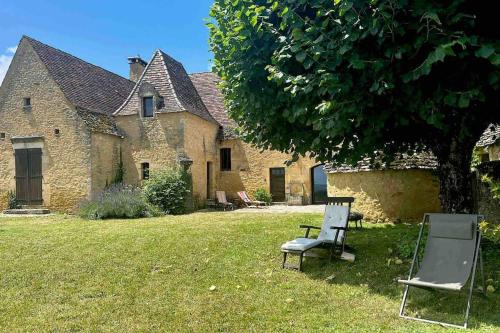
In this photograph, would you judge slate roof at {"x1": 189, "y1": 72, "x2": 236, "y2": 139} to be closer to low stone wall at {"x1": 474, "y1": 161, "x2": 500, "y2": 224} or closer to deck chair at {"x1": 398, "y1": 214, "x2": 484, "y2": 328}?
low stone wall at {"x1": 474, "y1": 161, "x2": 500, "y2": 224}

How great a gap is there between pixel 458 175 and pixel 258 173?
15.2m

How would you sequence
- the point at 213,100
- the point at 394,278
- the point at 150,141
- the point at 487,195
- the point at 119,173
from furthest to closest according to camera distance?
the point at 213,100 → the point at 119,173 → the point at 150,141 → the point at 487,195 → the point at 394,278

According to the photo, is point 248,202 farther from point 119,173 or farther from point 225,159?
point 119,173

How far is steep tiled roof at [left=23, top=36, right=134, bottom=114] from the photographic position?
61.3 feet

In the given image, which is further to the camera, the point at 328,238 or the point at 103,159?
the point at 103,159

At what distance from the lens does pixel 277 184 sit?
21.8 meters

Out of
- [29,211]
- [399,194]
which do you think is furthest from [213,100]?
[399,194]

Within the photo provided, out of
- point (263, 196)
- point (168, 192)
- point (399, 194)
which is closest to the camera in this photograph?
point (399, 194)

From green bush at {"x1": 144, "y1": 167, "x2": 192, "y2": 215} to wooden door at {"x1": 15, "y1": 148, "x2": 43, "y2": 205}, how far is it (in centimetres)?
579

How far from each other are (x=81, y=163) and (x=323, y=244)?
13.9 metres

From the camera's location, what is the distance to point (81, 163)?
17.8 m

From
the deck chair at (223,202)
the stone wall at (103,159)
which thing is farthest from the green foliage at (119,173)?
the deck chair at (223,202)

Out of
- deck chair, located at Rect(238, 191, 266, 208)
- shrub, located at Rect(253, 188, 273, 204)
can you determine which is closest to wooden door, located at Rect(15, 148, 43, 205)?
deck chair, located at Rect(238, 191, 266, 208)

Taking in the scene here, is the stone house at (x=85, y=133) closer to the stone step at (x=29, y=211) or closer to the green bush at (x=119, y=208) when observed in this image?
the stone step at (x=29, y=211)
